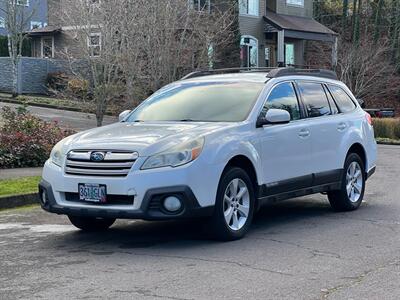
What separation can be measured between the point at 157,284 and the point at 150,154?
1.56m

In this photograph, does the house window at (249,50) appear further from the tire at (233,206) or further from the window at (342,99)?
the tire at (233,206)

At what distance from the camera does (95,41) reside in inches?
848

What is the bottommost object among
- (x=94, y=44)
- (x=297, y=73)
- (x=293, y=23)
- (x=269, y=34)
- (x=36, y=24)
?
(x=297, y=73)

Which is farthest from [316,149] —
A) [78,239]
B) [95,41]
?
[95,41]

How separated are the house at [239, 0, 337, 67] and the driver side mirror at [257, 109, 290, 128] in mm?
26305

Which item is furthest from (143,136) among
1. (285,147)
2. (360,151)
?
(360,151)

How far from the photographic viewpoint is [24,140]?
1409 centimetres

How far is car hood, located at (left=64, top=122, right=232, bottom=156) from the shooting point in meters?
7.12

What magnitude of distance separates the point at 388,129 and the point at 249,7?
12116 millimetres

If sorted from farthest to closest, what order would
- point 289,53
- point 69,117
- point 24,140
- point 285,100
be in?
point 289,53 < point 69,117 < point 24,140 < point 285,100

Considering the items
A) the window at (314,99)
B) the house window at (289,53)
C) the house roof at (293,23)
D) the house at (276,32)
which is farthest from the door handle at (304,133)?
the house window at (289,53)

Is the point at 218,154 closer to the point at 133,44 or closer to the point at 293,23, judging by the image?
the point at 133,44

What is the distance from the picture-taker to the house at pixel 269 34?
35719mm

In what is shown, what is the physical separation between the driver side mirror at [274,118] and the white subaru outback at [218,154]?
11 mm
